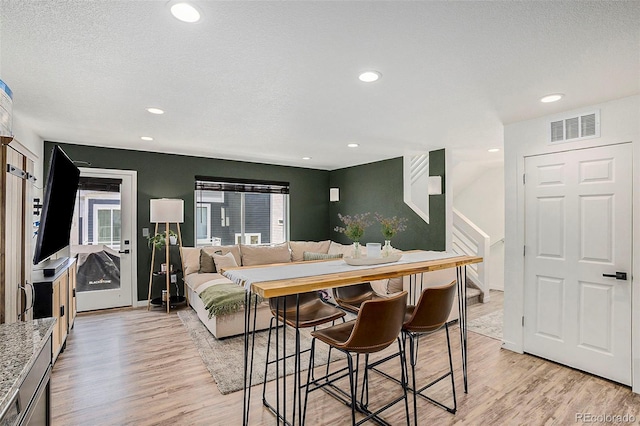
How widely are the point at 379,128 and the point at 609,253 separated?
2.48 metres

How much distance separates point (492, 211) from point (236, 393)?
5814mm

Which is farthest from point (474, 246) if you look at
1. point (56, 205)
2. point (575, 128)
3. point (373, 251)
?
point (56, 205)

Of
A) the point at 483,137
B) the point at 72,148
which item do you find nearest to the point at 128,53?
the point at 72,148

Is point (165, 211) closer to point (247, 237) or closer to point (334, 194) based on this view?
point (247, 237)

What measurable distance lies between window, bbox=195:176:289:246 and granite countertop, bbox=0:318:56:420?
13.3 feet

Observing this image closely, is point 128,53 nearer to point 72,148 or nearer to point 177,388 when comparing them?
point 177,388

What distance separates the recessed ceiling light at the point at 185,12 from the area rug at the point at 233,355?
8.71 ft

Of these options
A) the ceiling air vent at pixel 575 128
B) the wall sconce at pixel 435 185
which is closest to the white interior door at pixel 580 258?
the ceiling air vent at pixel 575 128

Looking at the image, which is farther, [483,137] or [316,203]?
[316,203]

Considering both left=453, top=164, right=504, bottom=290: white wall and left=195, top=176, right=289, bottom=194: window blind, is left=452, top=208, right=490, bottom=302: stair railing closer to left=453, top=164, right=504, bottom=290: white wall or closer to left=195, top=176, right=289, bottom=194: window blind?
left=453, top=164, right=504, bottom=290: white wall

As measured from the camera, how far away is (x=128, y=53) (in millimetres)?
2045

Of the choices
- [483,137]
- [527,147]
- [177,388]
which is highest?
[483,137]

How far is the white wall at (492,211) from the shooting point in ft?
20.9

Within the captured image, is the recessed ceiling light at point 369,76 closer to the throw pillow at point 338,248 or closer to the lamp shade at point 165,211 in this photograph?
the lamp shade at point 165,211
